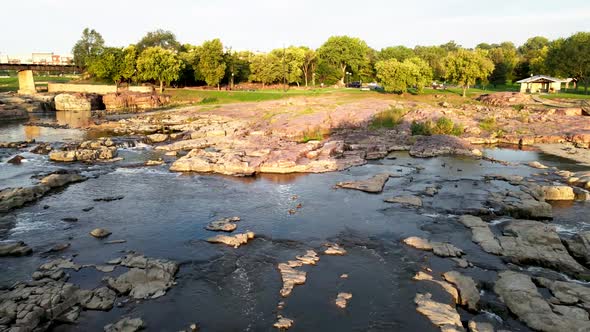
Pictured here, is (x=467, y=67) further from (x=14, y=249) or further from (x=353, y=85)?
(x=14, y=249)

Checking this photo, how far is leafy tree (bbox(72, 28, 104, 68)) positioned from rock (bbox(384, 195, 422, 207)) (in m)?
108

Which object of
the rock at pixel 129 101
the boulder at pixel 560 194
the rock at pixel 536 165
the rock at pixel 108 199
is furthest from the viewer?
the rock at pixel 129 101

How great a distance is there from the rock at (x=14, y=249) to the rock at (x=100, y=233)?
10.5 feet

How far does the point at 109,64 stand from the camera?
10669cm

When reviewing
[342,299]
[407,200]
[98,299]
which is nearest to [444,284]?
[342,299]

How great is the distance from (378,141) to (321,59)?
242 ft

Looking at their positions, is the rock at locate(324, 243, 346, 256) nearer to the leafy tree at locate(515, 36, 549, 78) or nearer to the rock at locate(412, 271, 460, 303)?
the rock at locate(412, 271, 460, 303)

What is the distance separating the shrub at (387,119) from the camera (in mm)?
60844

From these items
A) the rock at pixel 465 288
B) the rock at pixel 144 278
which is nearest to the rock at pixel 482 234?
the rock at pixel 465 288

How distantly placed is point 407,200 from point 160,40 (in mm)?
124158

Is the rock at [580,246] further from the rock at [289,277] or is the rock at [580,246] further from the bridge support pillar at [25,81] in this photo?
the bridge support pillar at [25,81]

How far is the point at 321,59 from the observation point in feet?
397

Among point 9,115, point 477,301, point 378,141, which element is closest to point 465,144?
point 378,141

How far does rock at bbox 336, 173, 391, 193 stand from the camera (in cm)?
3309
